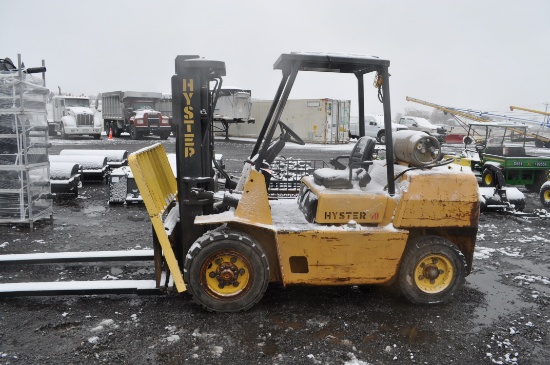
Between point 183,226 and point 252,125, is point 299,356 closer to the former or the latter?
point 183,226

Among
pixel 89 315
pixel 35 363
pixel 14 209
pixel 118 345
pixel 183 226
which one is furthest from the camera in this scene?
pixel 14 209

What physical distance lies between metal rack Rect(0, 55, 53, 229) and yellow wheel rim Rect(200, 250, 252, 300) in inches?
199

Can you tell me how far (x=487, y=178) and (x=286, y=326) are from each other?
1110 centimetres

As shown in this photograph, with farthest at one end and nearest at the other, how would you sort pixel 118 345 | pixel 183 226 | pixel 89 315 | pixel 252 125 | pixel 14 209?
pixel 252 125 < pixel 14 209 < pixel 183 226 < pixel 89 315 < pixel 118 345

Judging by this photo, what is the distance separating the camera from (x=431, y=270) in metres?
5.01

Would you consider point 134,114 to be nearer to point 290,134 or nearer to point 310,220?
point 290,134

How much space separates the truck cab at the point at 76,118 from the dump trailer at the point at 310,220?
27.1 metres

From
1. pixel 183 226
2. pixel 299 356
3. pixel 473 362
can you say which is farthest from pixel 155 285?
pixel 473 362

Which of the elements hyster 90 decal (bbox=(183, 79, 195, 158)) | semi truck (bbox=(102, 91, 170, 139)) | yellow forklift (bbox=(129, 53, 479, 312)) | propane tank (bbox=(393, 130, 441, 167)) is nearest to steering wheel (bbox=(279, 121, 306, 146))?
yellow forklift (bbox=(129, 53, 479, 312))

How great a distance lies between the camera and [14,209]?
8328 mm

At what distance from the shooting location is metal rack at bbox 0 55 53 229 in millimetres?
7953

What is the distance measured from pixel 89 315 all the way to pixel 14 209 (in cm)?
465

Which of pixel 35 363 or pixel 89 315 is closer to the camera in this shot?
pixel 35 363

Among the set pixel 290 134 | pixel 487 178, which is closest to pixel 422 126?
pixel 487 178
